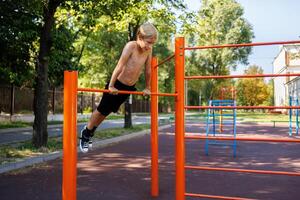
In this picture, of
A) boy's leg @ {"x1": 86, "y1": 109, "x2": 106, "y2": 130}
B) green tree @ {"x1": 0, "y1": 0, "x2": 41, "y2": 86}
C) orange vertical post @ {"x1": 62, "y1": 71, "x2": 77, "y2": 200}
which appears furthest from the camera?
green tree @ {"x1": 0, "y1": 0, "x2": 41, "y2": 86}

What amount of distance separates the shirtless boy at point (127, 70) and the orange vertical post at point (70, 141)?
0.52 metres

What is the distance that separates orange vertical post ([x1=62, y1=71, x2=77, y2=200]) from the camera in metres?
2.58

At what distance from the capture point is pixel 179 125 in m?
3.45

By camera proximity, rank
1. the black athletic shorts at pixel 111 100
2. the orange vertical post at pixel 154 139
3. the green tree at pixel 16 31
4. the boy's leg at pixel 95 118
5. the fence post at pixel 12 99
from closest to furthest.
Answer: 1. the black athletic shorts at pixel 111 100
2. the boy's leg at pixel 95 118
3. the orange vertical post at pixel 154 139
4. the green tree at pixel 16 31
5. the fence post at pixel 12 99

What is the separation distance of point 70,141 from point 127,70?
1147 mm

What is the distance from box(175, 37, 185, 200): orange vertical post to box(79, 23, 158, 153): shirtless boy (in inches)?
11.9

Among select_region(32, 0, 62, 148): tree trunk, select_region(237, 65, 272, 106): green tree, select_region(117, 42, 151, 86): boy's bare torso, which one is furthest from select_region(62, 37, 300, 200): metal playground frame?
select_region(237, 65, 272, 106): green tree

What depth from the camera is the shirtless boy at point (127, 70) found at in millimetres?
3348

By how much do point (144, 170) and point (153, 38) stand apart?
3.30 metres

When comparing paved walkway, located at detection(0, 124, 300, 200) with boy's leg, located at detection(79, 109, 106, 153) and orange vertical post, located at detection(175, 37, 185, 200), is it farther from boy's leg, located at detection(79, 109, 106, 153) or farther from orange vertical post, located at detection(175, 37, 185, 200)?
orange vertical post, located at detection(175, 37, 185, 200)

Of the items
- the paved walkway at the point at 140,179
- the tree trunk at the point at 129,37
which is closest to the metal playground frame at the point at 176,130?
the paved walkway at the point at 140,179

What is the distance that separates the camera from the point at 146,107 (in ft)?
144

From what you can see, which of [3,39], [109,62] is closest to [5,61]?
[3,39]

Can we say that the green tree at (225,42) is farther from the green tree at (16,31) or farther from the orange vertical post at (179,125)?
the orange vertical post at (179,125)
